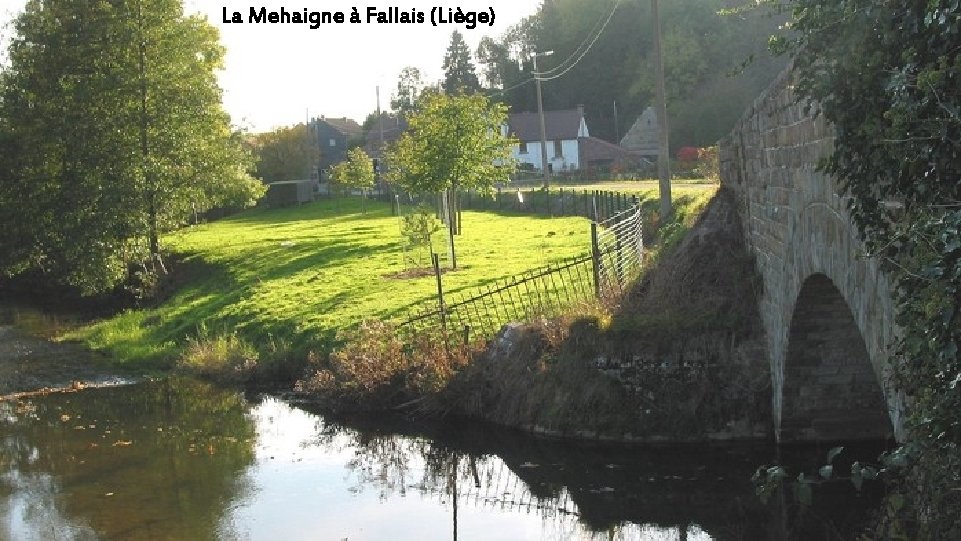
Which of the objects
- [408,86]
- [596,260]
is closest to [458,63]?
[408,86]

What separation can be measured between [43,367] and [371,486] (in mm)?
12407

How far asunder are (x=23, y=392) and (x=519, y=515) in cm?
1251

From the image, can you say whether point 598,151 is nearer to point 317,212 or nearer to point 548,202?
point 317,212

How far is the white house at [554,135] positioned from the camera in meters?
85.0

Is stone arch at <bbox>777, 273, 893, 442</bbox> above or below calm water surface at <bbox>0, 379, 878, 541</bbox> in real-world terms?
above

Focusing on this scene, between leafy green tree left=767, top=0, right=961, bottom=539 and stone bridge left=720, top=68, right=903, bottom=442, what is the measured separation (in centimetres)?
96

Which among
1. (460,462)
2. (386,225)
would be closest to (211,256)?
(386,225)

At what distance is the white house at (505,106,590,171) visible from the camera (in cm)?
8500

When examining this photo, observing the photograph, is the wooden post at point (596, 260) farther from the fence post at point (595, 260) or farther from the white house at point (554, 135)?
the white house at point (554, 135)

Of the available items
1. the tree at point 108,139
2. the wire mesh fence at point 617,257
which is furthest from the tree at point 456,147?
the wire mesh fence at point 617,257

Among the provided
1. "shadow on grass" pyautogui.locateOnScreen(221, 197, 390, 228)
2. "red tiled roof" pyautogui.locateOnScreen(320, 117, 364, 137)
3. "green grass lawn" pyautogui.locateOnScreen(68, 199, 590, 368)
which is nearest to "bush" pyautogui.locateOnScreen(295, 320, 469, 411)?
"green grass lawn" pyautogui.locateOnScreen(68, 199, 590, 368)

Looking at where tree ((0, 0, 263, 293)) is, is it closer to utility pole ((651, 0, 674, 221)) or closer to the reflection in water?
the reflection in water

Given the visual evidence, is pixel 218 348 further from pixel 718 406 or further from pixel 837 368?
pixel 837 368

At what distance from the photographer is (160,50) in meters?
31.3
